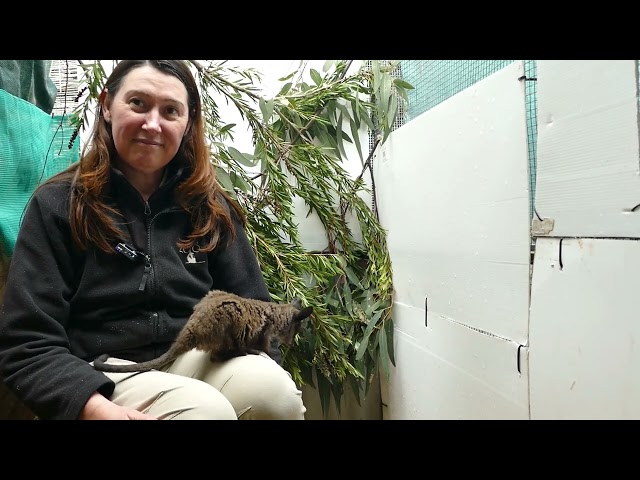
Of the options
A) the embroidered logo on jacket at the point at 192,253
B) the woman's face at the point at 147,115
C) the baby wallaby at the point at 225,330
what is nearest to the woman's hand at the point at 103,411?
the baby wallaby at the point at 225,330

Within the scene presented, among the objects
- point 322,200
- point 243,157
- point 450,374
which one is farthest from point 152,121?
point 450,374

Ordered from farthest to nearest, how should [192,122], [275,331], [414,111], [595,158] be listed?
[414,111], [275,331], [192,122], [595,158]

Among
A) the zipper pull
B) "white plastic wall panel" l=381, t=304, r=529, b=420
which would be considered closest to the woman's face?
the zipper pull

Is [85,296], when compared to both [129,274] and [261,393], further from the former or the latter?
[261,393]

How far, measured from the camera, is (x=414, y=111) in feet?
5.73

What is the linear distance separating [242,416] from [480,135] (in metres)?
0.93

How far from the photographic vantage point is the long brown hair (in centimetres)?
93

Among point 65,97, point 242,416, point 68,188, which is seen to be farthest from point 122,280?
point 65,97

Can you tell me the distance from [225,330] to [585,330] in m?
0.77

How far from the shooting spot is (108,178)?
99 centimetres

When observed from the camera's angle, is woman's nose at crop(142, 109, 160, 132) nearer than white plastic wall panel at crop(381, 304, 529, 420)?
Yes

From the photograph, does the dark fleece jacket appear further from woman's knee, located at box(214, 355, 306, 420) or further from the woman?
woman's knee, located at box(214, 355, 306, 420)

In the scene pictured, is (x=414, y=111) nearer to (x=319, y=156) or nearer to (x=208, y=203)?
(x=319, y=156)

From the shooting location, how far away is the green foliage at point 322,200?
1612 mm
